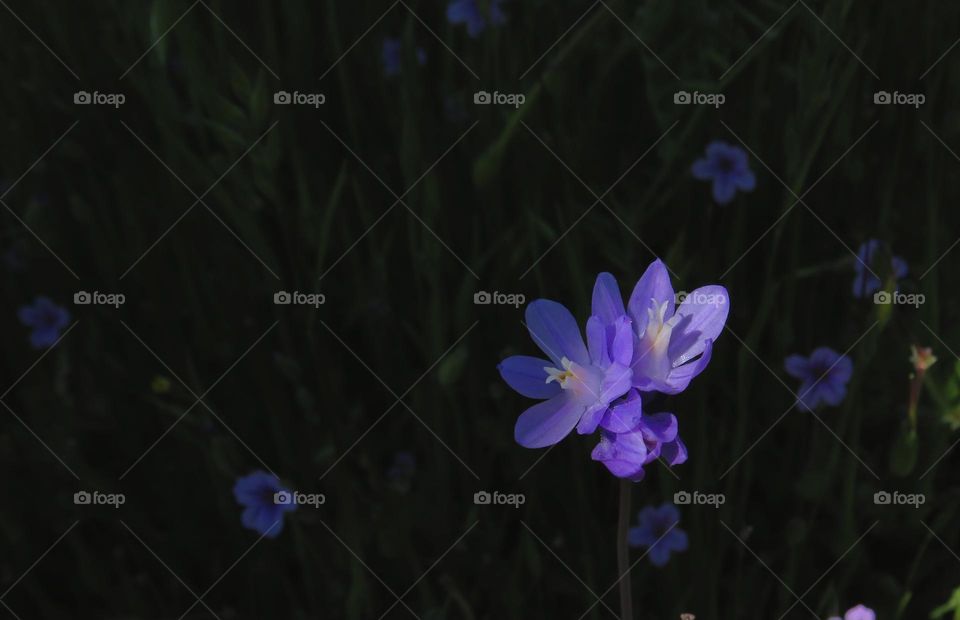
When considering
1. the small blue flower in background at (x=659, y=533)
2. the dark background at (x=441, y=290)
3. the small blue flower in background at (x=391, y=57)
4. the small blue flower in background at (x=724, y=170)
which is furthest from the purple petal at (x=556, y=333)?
the small blue flower in background at (x=391, y=57)

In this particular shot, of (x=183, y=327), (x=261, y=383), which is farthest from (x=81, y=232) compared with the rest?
(x=261, y=383)

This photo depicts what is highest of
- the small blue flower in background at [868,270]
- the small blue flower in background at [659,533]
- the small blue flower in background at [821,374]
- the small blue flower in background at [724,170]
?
the small blue flower in background at [724,170]

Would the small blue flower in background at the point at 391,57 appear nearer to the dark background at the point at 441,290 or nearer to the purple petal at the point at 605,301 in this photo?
the dark background at the point at 441,290

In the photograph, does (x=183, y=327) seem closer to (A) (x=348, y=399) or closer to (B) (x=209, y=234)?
(B) (x=209, y=234)

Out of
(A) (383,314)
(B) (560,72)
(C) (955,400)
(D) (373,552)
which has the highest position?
(B) (560,72)

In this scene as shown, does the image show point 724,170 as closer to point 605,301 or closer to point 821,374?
point 821,374
